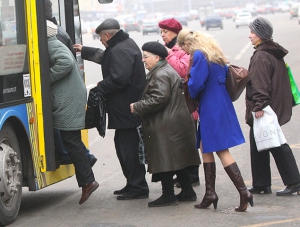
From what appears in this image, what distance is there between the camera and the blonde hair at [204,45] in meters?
6.83

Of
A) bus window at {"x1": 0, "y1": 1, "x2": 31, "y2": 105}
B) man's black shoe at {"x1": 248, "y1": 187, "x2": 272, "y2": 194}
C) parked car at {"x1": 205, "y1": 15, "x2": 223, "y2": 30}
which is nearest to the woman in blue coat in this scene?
man's black shoe at {"x1": 248, "y1": 187, "x2": 272, "y2": 194}

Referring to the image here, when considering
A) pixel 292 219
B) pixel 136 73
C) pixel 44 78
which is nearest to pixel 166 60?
pixel 136 73

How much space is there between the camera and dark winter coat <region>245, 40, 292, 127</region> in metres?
7.40

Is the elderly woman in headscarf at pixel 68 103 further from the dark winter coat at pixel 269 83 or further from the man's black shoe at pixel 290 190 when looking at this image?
the man's black shoe at pixel 290 190

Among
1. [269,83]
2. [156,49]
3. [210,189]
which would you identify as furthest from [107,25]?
[210,189]

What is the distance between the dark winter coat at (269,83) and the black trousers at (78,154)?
5.10ft

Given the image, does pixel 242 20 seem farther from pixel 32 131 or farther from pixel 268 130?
pixel 32 131

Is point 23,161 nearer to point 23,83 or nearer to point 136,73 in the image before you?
point 23,83

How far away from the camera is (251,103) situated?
7.55 meters

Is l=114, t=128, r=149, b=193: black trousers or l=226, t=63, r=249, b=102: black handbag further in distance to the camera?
l=114, t=128, r=149, b=193: black trousers

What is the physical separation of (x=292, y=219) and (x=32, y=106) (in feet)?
7.86

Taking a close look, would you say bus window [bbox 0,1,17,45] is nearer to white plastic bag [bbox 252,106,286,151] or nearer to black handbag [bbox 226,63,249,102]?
black handbag [bbox 226,63,249,102]

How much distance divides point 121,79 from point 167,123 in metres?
0.67

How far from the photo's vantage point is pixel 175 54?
8.01m
